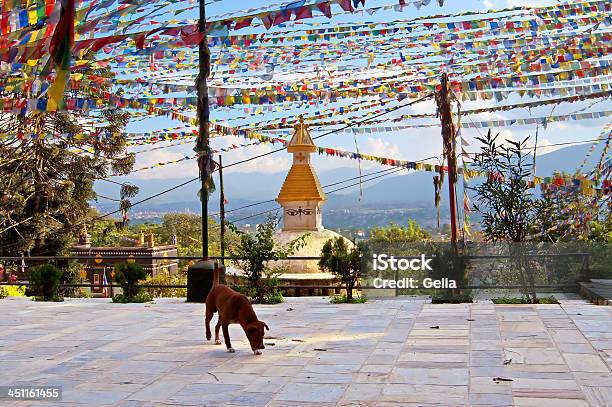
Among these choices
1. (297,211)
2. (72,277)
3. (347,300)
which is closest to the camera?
(347,300)

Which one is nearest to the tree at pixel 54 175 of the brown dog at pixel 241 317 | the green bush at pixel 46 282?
the green bush at pixel 46 282

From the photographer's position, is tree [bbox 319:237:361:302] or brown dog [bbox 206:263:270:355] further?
tree [bbox 319:237:361:302]

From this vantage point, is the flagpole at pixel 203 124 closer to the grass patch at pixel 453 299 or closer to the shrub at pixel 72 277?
the grass patch at pixel 453 299

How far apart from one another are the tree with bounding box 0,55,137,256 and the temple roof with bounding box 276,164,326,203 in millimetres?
6997

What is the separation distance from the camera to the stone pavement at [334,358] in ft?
17.9

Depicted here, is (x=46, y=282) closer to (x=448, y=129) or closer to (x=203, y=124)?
(x=203, y=124)

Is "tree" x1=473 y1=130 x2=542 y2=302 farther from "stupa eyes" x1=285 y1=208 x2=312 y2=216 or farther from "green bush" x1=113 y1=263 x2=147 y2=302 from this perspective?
"stupa eyes" x1=285 y1=208 x2=312 y2=216

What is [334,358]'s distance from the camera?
6977mm

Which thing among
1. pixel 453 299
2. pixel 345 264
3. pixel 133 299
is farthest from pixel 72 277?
pixel 453 299

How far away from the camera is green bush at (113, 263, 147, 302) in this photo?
12906 mm

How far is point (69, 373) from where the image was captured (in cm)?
650

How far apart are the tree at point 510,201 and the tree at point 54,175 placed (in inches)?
666

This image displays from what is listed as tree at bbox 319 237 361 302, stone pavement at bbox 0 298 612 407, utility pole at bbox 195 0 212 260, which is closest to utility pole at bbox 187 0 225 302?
utility pole at bbox 195 0 212 260

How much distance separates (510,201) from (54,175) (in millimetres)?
21355
